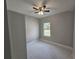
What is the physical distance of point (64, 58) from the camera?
6.48 feet

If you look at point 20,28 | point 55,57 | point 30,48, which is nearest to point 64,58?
point 55,57

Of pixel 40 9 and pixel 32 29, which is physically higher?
pixel 40 9

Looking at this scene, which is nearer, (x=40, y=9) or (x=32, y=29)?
(x=32, y=29)

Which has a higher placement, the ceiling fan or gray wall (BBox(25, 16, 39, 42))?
the ceiling fan

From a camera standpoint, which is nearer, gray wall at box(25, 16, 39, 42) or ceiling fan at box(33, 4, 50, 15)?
gray wall at box(25, 16, 39, 42)

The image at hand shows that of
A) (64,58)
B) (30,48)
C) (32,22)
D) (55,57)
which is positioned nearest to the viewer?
(64,58)

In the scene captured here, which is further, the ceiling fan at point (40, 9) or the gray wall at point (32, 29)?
the ceiling fan at point (40, 9)

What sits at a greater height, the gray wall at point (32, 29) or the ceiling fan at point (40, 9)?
the ceiling fan at point (40, 9)

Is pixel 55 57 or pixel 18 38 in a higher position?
pixel 18 38

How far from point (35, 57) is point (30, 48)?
0.64m
